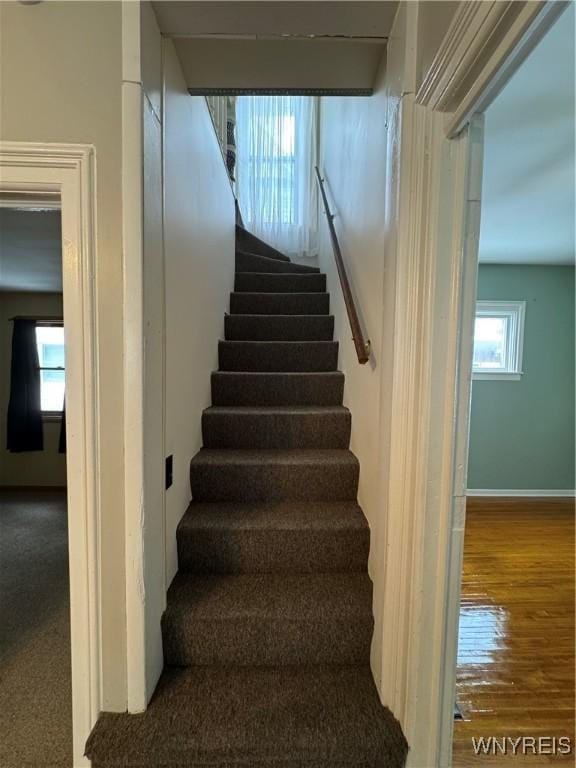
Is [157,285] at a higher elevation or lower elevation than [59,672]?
higher

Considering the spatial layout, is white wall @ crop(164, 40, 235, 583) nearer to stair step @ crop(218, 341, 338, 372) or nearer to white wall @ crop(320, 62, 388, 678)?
stair step @ crop(218, 341, 338, 372)

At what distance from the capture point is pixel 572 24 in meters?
1.27

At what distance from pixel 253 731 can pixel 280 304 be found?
8.08 ft

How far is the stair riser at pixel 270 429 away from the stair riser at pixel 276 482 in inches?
10.4

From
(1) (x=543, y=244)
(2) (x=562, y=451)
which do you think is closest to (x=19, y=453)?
(1) (x=543, y=244)

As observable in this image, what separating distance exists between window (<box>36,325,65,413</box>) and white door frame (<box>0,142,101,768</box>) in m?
4.21

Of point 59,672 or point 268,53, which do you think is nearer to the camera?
point 268,53

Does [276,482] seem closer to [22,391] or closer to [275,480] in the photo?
[275,480]

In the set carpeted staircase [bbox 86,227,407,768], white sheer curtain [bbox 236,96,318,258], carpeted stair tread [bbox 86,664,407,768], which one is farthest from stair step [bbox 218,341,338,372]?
white sheer curtain [bbox 236,96,318,258]

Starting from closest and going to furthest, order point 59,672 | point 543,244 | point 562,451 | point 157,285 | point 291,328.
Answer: point 157,285 → point 59,672 → point 291,328 → point 543,244 → point 562,451

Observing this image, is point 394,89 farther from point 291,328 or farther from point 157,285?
point 291,328

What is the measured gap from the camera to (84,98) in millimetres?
1068

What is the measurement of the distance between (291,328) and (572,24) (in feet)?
6.30

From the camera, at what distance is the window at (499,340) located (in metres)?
4.48
